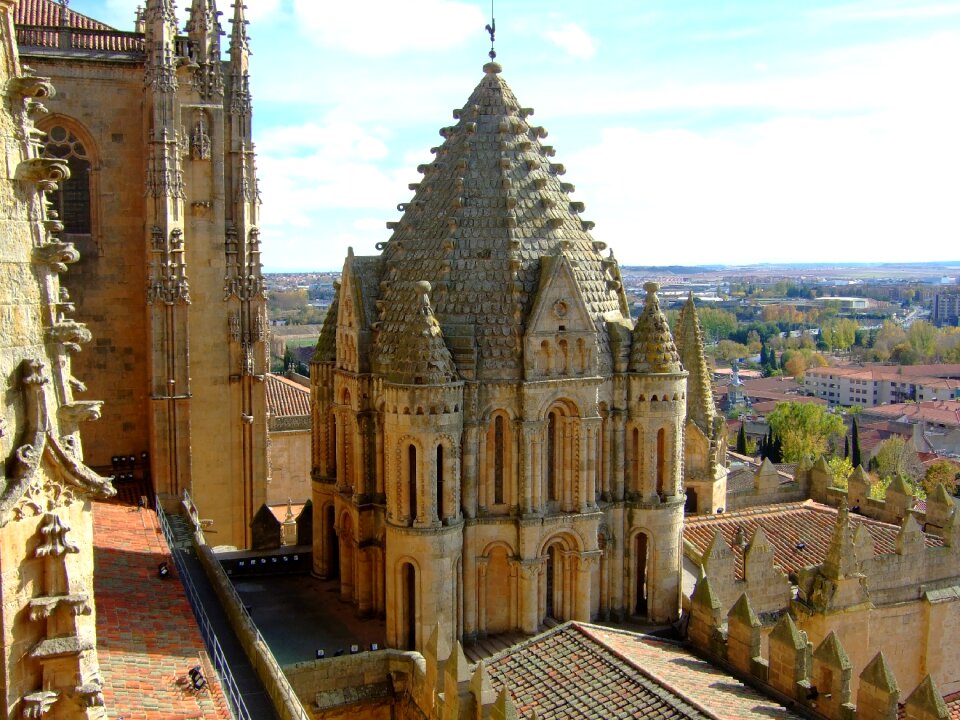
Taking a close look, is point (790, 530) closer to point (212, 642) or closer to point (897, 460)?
point (212, 642)

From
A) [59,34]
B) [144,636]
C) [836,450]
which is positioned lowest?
[836,450]

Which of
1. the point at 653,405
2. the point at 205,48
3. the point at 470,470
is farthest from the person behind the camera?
the point at 205,48

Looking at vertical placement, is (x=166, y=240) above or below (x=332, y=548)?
above

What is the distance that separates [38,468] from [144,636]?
9.19 meters

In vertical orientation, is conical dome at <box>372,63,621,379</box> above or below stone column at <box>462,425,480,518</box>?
above

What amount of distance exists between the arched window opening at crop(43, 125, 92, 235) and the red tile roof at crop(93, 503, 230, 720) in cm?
1041

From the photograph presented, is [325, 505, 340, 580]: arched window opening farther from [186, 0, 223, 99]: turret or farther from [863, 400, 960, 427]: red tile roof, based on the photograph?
[863, 400, 960, 427]: red tile roof

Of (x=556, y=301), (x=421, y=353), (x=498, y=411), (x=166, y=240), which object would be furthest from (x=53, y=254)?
(x=166, y=240)

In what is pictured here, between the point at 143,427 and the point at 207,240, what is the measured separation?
21.0ft

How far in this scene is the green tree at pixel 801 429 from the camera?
81812 millimetres

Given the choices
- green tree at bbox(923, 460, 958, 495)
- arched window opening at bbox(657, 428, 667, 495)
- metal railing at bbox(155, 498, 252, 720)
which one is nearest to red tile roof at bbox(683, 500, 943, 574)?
arched window opening at bbox(657, 428, 667, 495)

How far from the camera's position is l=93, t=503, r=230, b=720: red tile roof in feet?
45.5

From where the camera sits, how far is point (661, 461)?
24734 mm

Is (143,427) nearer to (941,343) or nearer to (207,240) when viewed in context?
(207,240)
